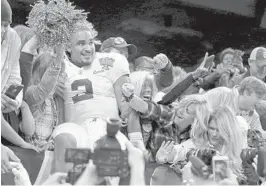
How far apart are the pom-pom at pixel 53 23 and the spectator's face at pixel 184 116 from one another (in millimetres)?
691

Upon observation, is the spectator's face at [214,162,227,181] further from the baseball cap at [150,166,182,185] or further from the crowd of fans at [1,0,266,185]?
the baseball cap at [150,166,182,185]

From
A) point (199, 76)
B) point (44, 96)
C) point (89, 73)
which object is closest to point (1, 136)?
point (44, 96)

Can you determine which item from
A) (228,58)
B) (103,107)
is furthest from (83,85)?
(228,58)

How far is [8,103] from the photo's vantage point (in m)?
3.42

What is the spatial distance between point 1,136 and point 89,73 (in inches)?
23.9

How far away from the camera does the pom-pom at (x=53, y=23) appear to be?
3721mm

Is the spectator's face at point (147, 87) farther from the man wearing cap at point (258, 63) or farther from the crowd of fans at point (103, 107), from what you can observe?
the man wearing cap at point (258, 63)

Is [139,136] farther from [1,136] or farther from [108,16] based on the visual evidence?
[108,16]

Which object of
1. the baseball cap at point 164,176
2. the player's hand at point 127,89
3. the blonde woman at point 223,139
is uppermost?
the player's hand at point 127,89

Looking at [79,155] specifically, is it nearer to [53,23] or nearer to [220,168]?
[220,168]

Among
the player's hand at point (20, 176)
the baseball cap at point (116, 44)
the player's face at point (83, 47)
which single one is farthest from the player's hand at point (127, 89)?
the player's hand at point (20, 176)

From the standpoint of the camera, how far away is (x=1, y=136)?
3.52 m

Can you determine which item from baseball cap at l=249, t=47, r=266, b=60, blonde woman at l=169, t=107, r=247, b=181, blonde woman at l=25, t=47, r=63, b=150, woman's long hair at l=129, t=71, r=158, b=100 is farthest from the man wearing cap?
blonde woman at l=25, t=47, r=63, b=150

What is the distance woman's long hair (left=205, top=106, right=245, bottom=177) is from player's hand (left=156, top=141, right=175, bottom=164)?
0.18 m
